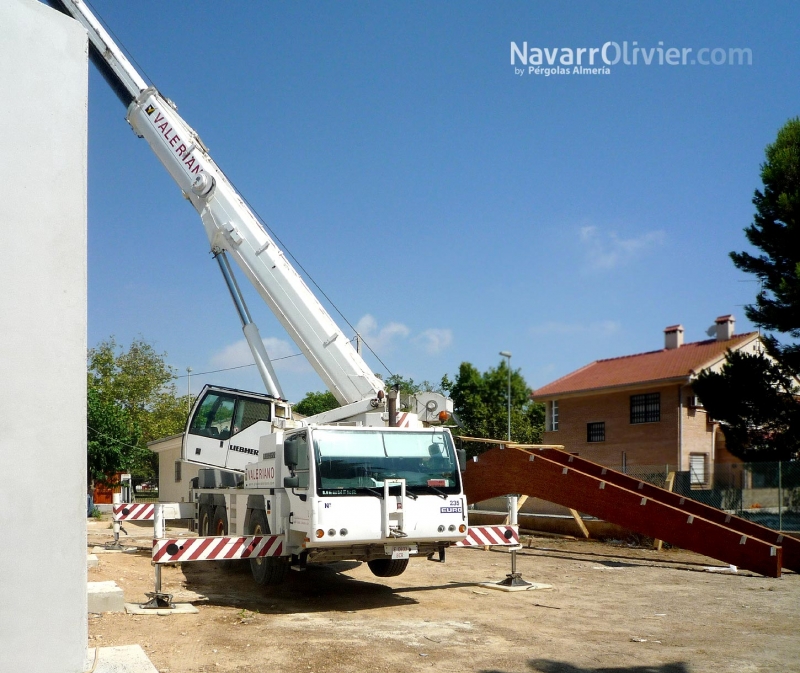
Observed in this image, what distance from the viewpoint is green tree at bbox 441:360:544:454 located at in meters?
47.6

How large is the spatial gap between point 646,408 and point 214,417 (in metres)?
23.9

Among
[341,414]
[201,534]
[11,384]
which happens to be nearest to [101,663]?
[11,384]

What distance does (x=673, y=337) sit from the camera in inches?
1480

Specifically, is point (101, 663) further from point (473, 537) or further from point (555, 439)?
point (555, 439)

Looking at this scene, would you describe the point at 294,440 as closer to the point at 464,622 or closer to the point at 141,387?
the point at 464,622

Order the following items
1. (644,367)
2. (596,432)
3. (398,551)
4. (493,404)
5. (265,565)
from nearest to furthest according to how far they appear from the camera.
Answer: (398,551)
(265,565)
(644,367)
(596,432)
(493,404)

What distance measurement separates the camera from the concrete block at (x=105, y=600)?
931 centimetres

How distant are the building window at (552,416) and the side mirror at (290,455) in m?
29.5

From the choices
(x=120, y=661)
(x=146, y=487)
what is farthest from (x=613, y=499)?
(x=146, y=487)

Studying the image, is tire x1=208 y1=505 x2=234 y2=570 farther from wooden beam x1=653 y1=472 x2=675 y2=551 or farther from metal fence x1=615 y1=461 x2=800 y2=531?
metal fence x1=615 y1=461 x2=800 y2=531

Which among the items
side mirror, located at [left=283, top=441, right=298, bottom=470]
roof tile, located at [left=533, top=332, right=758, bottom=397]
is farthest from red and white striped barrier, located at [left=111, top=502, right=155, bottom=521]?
roof tile, located at [left=533, top=332, right=758, bottom=397]

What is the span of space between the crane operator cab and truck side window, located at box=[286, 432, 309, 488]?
331 cm

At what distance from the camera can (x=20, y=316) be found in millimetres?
3572

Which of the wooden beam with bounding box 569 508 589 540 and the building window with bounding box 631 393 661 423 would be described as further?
the building window with bounding box 631 393 661 423
